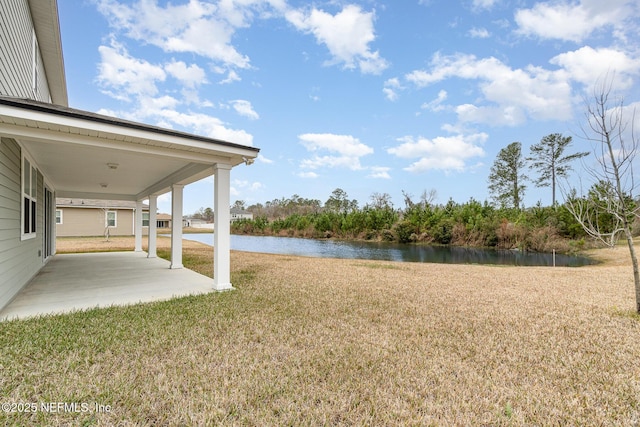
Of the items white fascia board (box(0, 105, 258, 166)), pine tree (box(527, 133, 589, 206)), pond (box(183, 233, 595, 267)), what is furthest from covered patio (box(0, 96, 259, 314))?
pine tree (box(527, 133, 589, 206))

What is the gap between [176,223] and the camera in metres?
8.36

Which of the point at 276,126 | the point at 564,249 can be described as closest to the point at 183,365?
the point at 276,126

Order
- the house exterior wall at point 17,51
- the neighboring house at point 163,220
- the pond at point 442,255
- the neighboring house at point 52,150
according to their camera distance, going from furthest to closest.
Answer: the neighboring house at point 163,220 < the pond at point 442,255 < the house exterior wall at point 17,51 < the neighboring house at point 52,150

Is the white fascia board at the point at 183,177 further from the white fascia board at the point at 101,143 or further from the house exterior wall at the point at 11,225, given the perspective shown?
the house exterior wall at the point at 11,225

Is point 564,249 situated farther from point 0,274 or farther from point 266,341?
point 0,274

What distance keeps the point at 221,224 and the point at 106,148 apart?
2.06m

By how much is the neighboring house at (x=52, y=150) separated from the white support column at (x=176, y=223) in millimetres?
26

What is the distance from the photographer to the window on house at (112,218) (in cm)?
2320

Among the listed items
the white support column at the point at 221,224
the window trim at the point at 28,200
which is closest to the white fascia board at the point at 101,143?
the white support column at the point at 221,224

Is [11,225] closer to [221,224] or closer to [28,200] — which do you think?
[28,200]

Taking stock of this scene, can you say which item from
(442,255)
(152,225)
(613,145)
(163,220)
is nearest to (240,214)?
(163,220)

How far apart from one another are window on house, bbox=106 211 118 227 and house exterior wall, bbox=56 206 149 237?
→ 0.50ft

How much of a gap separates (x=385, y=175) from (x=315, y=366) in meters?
29.4

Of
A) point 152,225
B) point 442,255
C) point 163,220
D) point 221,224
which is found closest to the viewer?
point 221,224
